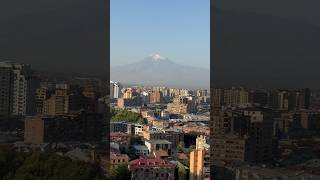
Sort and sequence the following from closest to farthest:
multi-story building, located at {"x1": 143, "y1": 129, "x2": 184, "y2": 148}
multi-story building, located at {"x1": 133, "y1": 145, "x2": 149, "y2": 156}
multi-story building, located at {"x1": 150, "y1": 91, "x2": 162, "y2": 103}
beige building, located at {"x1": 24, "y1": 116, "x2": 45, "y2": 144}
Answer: beige building, located at {"x1": 24, "y1": 116, "x2": 45, "y2": 144}, multi-story building, located at {"x1": 133, "y1": 145, "x2": 149, "y2": 156}, multi-story building, located at {"x1": 143, "y1": 129, "x2": 184, "y2": 148}, multi-story building, located at {"x1": 150, "y1": 91, "x2": 162, "y2": 103}

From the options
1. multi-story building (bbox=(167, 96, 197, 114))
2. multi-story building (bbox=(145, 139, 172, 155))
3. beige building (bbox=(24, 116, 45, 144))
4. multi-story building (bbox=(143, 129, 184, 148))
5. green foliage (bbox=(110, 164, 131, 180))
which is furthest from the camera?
multi-story building (bbox=(167, 96, 197, 114))

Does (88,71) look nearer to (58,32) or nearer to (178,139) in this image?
(58,32)

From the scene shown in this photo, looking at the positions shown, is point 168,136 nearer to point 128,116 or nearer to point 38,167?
point 128,116

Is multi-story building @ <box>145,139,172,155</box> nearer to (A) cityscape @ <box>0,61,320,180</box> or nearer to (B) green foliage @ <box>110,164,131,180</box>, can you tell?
(B) green foliage @ <box>110,164,131,180</box>

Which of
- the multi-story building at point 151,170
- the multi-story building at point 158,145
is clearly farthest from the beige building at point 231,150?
the multi-story building at point 158,145

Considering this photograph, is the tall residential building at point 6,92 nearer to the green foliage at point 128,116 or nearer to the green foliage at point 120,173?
the green foliage at point 120,173

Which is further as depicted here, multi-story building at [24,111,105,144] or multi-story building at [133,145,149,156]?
multi-story building at [133,145,149,156]

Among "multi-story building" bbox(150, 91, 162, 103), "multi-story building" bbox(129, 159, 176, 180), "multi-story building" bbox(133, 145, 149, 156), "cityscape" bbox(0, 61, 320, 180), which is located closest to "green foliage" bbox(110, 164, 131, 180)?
"cityscape" bbox(0, 61, 320, 180)
